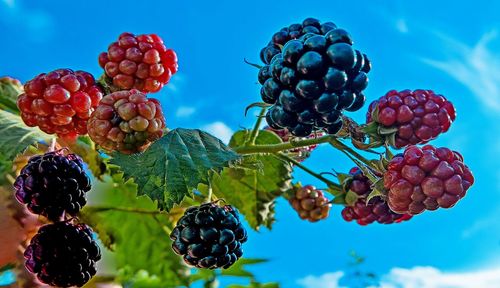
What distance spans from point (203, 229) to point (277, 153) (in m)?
0.22

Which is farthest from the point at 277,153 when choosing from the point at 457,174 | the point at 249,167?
the point at 457,174

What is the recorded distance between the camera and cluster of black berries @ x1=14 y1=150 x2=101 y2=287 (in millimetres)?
1188

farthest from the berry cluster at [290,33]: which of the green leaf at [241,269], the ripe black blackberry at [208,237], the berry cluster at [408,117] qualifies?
the green leaf at [241,269]

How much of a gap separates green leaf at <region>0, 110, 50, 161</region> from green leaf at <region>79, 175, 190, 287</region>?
248 mm

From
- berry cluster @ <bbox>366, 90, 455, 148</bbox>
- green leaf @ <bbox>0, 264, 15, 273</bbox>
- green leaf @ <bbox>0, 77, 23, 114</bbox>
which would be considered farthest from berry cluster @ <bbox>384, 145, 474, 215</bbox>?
green leaf @ <bbox>0, 77, 23, 114</bbox>

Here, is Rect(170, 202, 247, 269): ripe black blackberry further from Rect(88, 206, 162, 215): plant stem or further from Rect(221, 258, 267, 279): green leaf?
Rect(221, 258, 267, 279): green leaf

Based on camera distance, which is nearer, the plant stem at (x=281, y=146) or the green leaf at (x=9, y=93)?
the plant stem at (x=281, y=146)

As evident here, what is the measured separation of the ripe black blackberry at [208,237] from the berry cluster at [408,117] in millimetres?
264

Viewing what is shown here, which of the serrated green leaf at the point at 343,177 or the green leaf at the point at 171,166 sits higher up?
the serrated green leaf at the point at 343,177

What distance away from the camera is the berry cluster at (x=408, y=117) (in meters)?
1.17

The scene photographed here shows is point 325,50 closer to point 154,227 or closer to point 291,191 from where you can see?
A: point 291,191

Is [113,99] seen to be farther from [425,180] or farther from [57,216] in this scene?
[425,180]

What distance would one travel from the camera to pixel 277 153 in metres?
1.33

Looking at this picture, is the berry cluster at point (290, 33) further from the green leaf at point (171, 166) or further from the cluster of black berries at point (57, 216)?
the cluster of black berries at point (57, 216)
